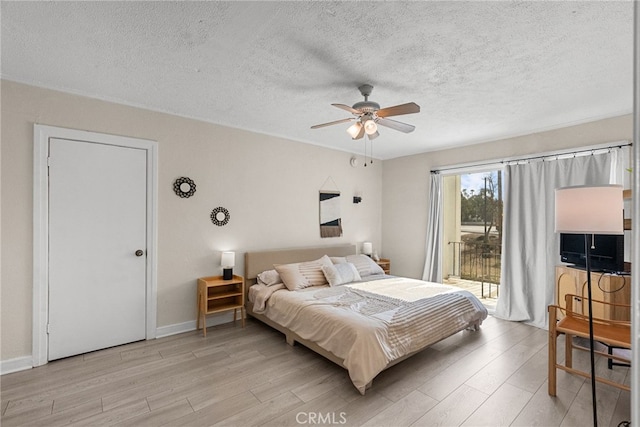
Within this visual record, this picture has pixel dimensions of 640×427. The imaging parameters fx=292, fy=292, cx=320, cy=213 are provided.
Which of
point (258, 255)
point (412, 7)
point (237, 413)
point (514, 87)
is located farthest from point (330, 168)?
point (237, 413)

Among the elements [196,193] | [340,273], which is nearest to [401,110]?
[340,273]

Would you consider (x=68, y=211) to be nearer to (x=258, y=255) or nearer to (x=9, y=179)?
(x=9, y=179)

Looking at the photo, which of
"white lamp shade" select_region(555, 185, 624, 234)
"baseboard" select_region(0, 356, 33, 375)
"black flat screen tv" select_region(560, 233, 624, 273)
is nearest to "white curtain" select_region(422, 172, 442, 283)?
"black flat screen tv" select_region(560, 233, 624, 273)

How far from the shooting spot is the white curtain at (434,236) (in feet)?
16.4

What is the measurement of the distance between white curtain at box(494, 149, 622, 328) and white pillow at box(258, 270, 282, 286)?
3.20 metres

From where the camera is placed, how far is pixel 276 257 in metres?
4.22

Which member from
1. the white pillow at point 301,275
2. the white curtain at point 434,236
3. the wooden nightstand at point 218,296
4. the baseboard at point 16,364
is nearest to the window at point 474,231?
the white curtain at point 434,236

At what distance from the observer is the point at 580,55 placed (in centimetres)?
219

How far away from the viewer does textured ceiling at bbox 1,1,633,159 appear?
5.84 ft

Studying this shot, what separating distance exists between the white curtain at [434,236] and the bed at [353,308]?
103 cm

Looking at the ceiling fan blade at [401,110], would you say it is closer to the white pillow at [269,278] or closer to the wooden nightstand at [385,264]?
the white pillow at [269,278]

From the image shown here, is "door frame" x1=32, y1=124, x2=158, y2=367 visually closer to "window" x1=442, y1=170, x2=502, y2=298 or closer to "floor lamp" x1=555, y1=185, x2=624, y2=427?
"floor lamp" x1=555, y1=185, x2=624, y2=427

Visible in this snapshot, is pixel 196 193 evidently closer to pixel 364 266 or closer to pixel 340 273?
pixel 340 273

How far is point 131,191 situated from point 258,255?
1.70 meters
